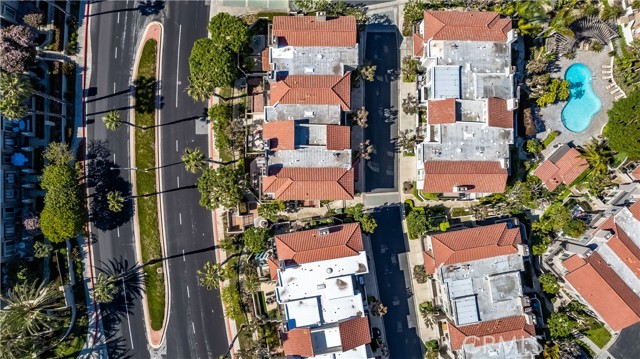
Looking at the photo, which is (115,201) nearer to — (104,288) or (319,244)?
(104,288)

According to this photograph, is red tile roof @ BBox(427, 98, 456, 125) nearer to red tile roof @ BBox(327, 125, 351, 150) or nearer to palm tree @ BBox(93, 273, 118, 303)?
red tile roof @ BBox(327, 125, 351, 150)

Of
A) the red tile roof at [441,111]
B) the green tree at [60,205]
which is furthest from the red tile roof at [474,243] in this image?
the green tree at [60,205]

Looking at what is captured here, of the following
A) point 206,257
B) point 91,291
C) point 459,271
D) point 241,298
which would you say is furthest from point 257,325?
point 459,271

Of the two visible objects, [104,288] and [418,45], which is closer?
[104,288]

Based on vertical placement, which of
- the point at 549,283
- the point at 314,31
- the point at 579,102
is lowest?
the point at 549,283

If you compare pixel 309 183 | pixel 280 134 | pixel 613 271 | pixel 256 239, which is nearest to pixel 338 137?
pixel 309 183

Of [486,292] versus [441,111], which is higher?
[441,111]

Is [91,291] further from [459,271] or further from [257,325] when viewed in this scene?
[459,271]

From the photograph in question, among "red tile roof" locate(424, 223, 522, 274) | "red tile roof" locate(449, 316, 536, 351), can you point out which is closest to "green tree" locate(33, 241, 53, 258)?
"red tile roof" locate(424, 223, 522, 274)

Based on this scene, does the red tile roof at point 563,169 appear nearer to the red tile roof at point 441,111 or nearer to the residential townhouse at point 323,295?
the red tile roof at point 441,111
